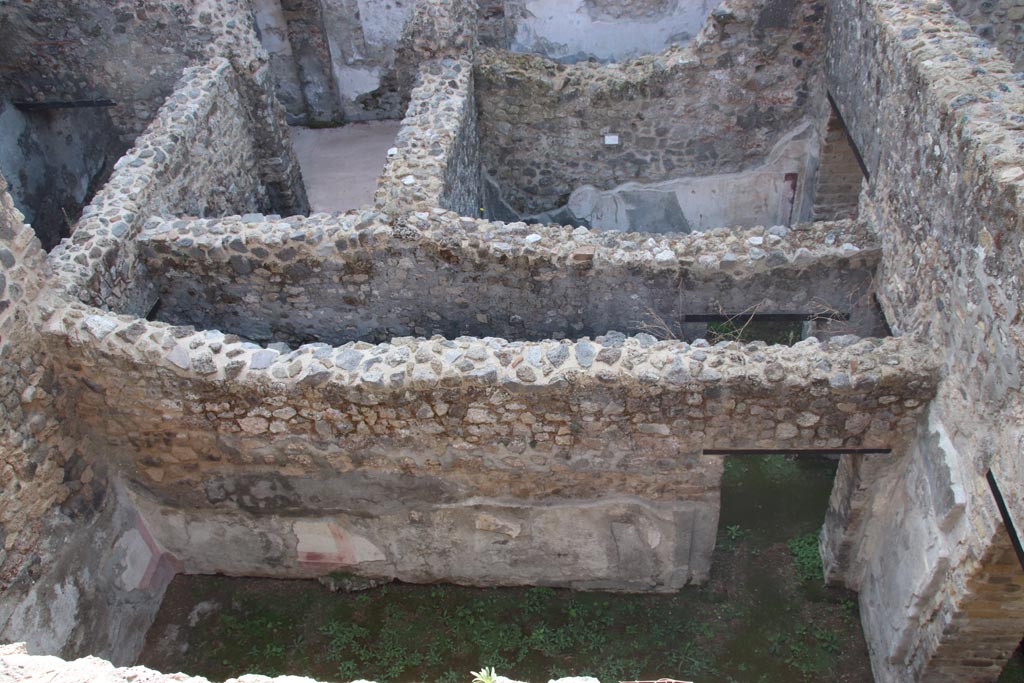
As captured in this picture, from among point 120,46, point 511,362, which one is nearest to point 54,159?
point 120,46

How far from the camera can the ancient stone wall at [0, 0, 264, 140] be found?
25.9ft

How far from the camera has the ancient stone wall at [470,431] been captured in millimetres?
4488

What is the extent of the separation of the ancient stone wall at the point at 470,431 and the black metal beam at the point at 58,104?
Answer: 14.8ft

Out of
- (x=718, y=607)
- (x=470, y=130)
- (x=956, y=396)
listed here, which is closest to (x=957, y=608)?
(x=956, y=396)

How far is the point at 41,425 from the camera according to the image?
4.73 meters

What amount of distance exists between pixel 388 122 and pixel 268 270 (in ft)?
19.3

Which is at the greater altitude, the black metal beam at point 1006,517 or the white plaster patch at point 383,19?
the white plaster patch at point 383,19

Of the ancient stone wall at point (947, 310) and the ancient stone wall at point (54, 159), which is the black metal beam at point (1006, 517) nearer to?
the ancient stone wall at point (947, 310)

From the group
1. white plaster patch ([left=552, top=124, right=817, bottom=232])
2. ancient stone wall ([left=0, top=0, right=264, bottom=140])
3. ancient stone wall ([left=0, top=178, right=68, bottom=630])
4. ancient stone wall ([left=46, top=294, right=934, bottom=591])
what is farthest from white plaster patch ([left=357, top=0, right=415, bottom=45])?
ancient stone wall ([left=46, top=294, right=934, bottom=591])

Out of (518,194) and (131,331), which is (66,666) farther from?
(518,194)

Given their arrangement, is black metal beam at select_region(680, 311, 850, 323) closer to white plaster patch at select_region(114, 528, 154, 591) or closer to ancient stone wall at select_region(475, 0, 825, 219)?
ancient stone wall at select_region(475, 0, 825, 219)

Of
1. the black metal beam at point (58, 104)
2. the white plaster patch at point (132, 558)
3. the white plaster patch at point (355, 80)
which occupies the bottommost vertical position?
the white plaster patch at point (132, 558)

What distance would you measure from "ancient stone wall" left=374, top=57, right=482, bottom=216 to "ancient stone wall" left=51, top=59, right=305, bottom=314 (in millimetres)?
1651

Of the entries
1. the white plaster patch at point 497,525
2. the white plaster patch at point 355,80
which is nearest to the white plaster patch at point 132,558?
the white plaster patch at point 497,525
